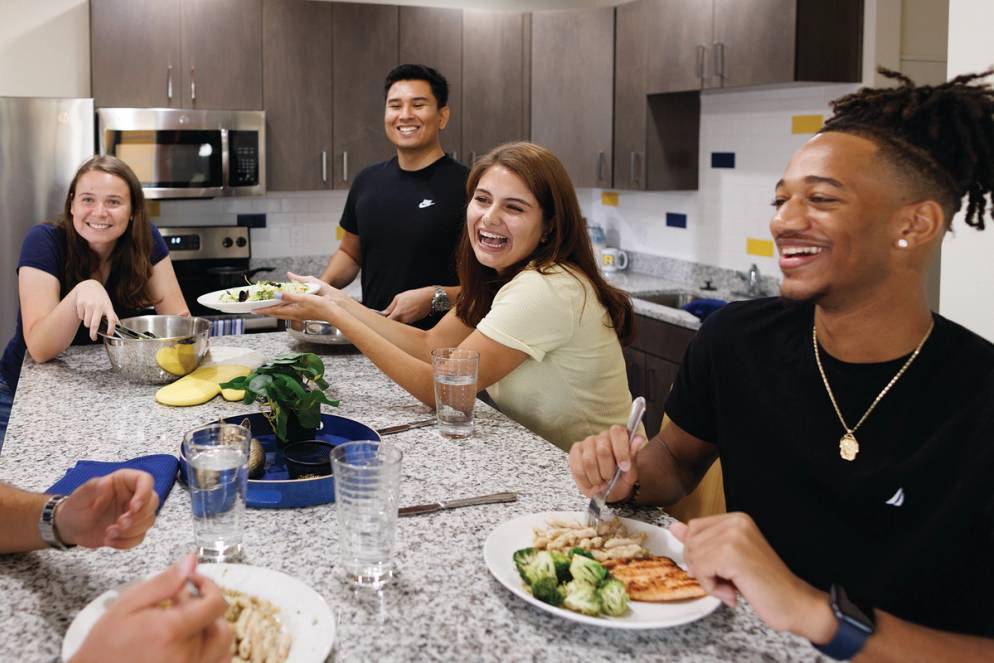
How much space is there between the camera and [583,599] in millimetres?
1175

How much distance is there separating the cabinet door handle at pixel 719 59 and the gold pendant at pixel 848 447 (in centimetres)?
296

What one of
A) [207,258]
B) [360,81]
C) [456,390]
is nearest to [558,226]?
[456,390]

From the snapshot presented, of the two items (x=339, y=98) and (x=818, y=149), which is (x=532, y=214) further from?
(x=339, y=98)

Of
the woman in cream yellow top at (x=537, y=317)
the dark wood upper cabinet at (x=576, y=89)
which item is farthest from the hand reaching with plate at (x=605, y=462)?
the dark wood upper cabinet at (x=576, y=89)

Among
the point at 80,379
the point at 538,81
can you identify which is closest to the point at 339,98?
the point at 538,81

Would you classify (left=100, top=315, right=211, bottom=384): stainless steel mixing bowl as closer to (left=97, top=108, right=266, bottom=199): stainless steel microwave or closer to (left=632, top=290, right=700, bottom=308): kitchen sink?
(left=97, top=108, right=266, bottom=199): stainless steel microwave

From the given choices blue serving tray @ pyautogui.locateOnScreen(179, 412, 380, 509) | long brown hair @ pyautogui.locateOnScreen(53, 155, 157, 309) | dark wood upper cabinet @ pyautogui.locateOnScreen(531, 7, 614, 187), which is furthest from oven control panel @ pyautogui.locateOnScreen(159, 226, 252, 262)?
blue serving tray @ pyautogui.locateOnScreen(179, 412, 380, 509)

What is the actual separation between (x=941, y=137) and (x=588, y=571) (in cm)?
78

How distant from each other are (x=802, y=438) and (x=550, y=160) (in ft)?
3.54

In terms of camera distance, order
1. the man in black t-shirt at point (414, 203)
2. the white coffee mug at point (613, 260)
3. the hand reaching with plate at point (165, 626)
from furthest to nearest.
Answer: the white coffee mug at point (613, 260)
the man in black t-shirt at point (414, 203)
the hand reaching with plate at point (165, 626)

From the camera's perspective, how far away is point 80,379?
2.42 meters

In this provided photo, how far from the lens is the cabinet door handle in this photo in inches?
159

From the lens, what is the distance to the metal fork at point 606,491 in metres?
1.45

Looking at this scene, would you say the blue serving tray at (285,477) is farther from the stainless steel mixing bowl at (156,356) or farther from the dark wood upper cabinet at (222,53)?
the dark wood upper cabinet at (222,53)
